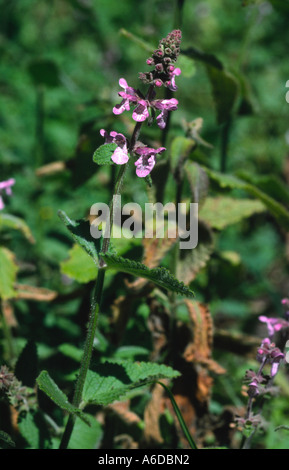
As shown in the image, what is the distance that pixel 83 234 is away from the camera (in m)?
1.29

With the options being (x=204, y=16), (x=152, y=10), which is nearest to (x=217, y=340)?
(x=152, y=10)

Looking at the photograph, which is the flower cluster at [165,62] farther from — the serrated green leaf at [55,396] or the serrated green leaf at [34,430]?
the serrated green leaf at [34,430]

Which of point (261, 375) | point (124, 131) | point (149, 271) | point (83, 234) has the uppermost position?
point (124, 131)

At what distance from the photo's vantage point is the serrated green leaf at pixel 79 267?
1811 millimetres

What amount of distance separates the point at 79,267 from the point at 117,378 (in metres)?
0.57

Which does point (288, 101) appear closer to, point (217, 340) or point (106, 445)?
point (217, 340)

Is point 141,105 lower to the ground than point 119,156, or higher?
higher

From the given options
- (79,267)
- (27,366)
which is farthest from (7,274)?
(27,366)

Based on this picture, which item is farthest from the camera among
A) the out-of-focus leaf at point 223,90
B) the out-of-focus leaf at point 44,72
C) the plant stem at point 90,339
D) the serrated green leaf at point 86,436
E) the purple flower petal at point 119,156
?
the out-of-focus leaf at point 44,72

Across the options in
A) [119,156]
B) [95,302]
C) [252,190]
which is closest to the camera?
[119,156]

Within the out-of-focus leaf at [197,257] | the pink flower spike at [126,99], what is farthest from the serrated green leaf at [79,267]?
the pink flower spike at [126,99]

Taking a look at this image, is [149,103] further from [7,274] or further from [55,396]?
[7,274]

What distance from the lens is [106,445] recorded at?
178 cm

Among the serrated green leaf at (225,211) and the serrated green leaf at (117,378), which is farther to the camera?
the serrated green leaf at (225,211)
